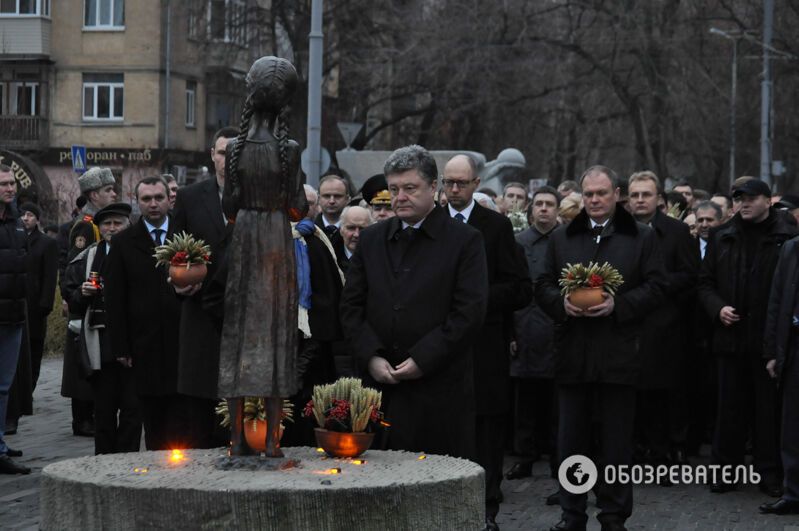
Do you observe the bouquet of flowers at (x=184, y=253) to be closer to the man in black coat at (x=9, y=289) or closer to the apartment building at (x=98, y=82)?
the man in black coat at (x=9, y=289)

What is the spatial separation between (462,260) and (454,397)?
0.75 metres

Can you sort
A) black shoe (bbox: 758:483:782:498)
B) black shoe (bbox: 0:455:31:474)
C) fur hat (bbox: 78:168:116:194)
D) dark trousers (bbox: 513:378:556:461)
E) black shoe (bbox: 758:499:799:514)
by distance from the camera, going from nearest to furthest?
1. black shoe (bbox: 758:499:799:514)
2. black shoe (bbox: 758:483:782:498)
3. black shoe (bbox: 0:455:31:474)
4. fur hat (bbox: 78:168:116:194)
5. dark trousers (bbox: 513:378:556:461)

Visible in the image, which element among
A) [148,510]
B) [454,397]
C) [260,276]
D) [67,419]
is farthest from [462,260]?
[67,419]

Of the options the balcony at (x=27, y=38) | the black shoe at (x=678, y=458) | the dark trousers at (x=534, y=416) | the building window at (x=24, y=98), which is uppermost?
the balcony at (x=27, y=38)

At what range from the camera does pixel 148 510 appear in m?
6.73

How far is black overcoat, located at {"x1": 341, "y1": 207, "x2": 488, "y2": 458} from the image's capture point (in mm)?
8367

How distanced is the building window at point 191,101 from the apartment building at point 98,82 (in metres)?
0.35

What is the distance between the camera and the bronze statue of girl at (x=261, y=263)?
24.2ft

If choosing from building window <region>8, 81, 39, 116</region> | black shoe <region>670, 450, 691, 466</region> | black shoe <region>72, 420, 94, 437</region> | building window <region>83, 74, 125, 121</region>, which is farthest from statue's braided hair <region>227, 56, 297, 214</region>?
building window <region>8, 81, 39, 116</region>

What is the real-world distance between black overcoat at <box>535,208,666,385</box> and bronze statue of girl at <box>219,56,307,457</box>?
286 cm

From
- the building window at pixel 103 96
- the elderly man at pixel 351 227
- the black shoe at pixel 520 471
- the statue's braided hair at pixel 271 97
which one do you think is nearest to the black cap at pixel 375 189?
the elderly man at pixel 351 227

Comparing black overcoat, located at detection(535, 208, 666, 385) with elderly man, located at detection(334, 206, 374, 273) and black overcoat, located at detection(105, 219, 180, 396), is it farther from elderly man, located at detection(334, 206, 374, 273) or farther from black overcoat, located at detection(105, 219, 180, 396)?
black overcoat, located at detection(105, 219, 180, 396)

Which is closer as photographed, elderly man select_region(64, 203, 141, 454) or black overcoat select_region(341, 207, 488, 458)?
black overcoat select_region(341, 207, 488, 458)

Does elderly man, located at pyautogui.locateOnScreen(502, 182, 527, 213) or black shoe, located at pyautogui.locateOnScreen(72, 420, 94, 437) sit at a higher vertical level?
elderly man, located at pyautogui.locateOnScreen(502, 182, 527, 213)
